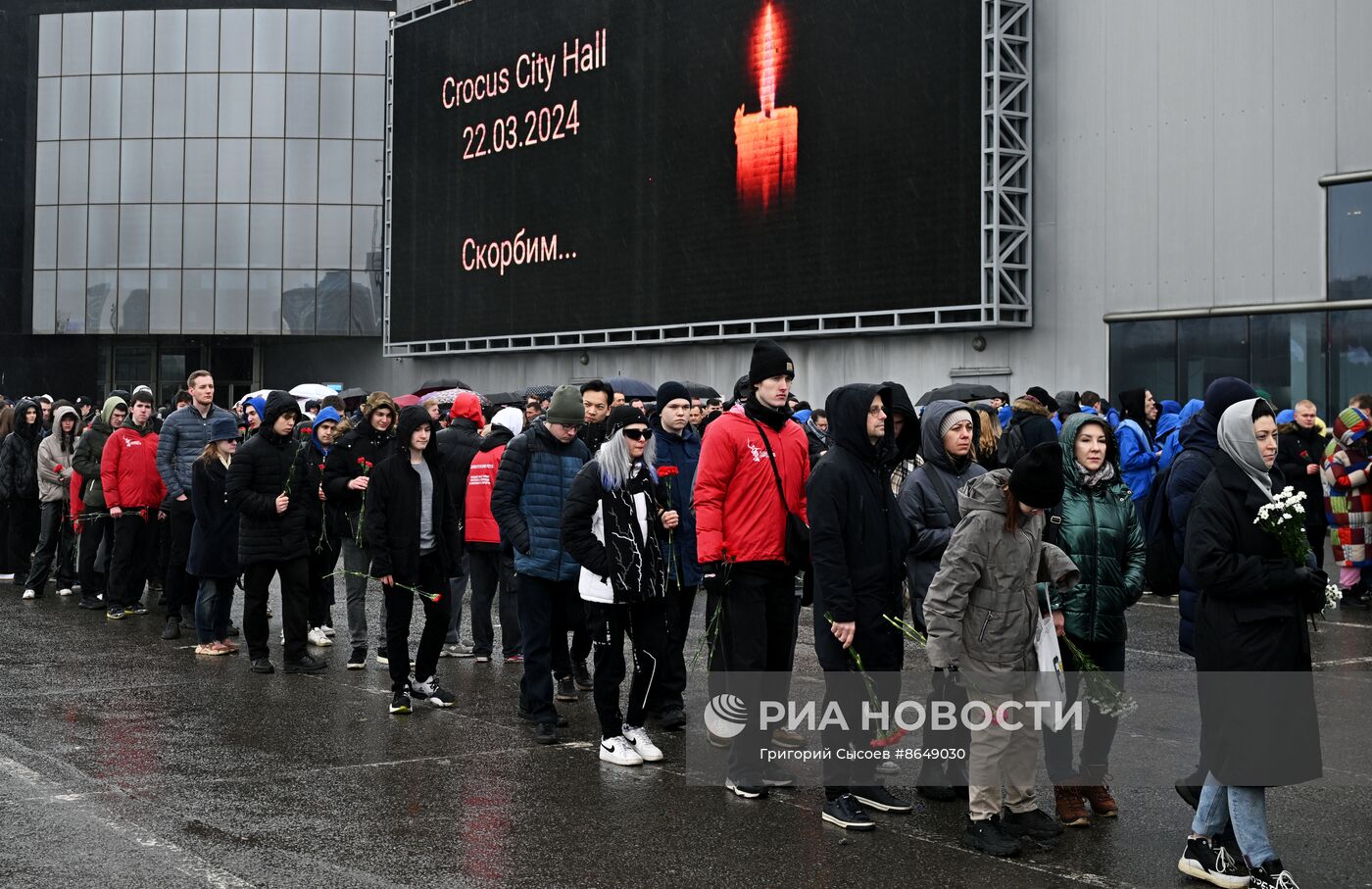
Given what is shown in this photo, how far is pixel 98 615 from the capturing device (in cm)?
1465

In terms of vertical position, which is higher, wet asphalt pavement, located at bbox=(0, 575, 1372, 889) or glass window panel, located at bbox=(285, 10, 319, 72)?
glass window panel, located at bbox=(285, 10, 319, 72)

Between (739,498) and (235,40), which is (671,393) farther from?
(235,40)

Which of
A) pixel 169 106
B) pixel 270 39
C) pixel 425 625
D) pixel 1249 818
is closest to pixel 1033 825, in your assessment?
pixel 1249 818

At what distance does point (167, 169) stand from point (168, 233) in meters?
2.00

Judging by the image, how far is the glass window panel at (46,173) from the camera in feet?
164

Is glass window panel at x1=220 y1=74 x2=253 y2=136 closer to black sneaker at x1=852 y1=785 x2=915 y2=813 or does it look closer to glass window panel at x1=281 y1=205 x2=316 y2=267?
glass window panel at x1=281 y1=205 x2=316 y2=267

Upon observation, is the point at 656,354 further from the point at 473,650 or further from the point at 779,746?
the point at 779,746

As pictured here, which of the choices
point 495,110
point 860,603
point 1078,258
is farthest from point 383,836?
point 495,110

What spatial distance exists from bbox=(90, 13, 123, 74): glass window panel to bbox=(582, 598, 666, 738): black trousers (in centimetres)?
4616

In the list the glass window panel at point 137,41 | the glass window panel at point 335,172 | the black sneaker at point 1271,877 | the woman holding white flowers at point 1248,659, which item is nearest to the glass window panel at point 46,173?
the glass window panel at point 137,41

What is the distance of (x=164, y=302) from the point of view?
49.2 m

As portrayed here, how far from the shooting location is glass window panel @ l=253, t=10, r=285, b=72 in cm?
4819

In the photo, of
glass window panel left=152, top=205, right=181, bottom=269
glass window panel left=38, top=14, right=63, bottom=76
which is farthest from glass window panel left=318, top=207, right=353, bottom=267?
glass window panel left=38, top=14, right=63, bottom=76

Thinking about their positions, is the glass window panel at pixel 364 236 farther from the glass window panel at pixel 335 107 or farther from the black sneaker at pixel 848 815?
the black sneaker at pixel 848 815
